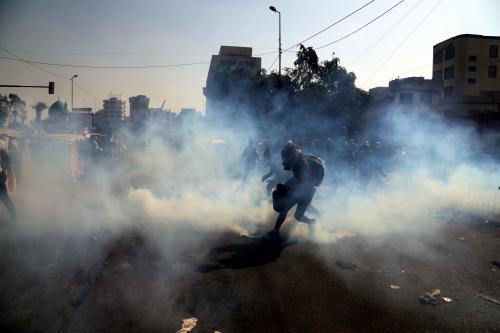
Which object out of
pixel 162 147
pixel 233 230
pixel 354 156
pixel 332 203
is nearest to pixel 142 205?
pixel 233 230

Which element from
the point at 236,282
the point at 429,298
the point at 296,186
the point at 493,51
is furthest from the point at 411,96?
the point at 236,282

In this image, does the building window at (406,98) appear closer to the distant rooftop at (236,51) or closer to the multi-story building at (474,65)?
the multi-story building at (474,65)

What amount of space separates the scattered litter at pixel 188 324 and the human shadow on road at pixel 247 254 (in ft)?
4.26

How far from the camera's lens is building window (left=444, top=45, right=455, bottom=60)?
51.7 m

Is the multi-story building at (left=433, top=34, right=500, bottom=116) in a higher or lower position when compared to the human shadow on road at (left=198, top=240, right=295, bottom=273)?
higher

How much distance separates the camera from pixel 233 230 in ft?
23.3

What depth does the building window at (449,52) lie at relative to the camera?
5167 centimetres

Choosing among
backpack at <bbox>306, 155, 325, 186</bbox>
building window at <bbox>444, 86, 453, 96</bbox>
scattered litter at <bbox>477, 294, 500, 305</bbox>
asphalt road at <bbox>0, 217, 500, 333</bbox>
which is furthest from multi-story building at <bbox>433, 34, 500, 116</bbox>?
scattered litter at <bbox>477, 294, 500, 305</bbox>

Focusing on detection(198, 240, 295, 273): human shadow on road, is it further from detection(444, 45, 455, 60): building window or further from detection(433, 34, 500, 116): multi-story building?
detection(444, 45, 455, 60): building window

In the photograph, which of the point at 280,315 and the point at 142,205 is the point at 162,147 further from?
the point at 280,315

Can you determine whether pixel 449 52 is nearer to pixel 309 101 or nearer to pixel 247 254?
pixel 309 101

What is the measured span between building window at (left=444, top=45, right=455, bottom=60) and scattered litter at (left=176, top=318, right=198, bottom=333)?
194ft

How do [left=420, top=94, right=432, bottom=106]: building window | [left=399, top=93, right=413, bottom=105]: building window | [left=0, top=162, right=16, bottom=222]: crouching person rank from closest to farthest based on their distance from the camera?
1. [left=0, top=162, right=16, bottom=222]: crouching person
2. [left=399, top=93, right=413, bottom=105]: building window
3. [left=420, top=94, right=432, bottom=106]: building window

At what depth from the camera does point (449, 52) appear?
52.7 meters
